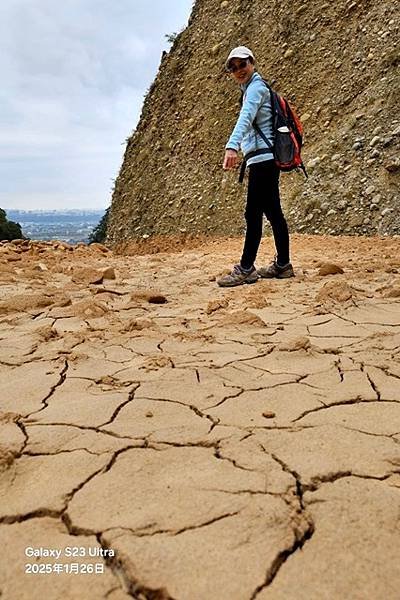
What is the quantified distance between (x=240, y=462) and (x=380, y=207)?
5.02 m

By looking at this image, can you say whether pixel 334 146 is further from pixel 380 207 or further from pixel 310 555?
pixel 310 555

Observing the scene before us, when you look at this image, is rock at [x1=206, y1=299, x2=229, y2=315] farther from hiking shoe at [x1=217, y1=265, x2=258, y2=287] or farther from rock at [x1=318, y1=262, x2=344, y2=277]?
rock at [x1=318, y1=262, x2=344, y2=277]

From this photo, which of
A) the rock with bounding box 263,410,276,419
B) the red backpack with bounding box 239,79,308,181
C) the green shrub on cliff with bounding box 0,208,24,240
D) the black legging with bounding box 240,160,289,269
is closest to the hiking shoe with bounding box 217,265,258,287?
the black legging with bounding box 240,160,289,269

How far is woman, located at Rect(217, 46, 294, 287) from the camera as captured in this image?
10.7 feet

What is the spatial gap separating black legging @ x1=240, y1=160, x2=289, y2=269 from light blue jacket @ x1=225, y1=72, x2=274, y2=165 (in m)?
0.08

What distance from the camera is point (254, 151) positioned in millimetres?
3400

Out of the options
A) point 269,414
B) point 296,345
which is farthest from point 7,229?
point 269,414

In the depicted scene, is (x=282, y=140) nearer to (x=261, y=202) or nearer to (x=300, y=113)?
(x=261, y=202)

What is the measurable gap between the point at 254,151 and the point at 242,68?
0.54 metres

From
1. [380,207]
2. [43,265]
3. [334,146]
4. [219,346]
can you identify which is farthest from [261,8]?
[219,346]

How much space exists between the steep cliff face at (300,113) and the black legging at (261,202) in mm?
2440

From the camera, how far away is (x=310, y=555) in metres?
0.93

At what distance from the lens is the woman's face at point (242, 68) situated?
10.8 ft

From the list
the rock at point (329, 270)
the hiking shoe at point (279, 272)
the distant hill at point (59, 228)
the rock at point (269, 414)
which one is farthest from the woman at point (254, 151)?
the distant hill at point (59, 228)
